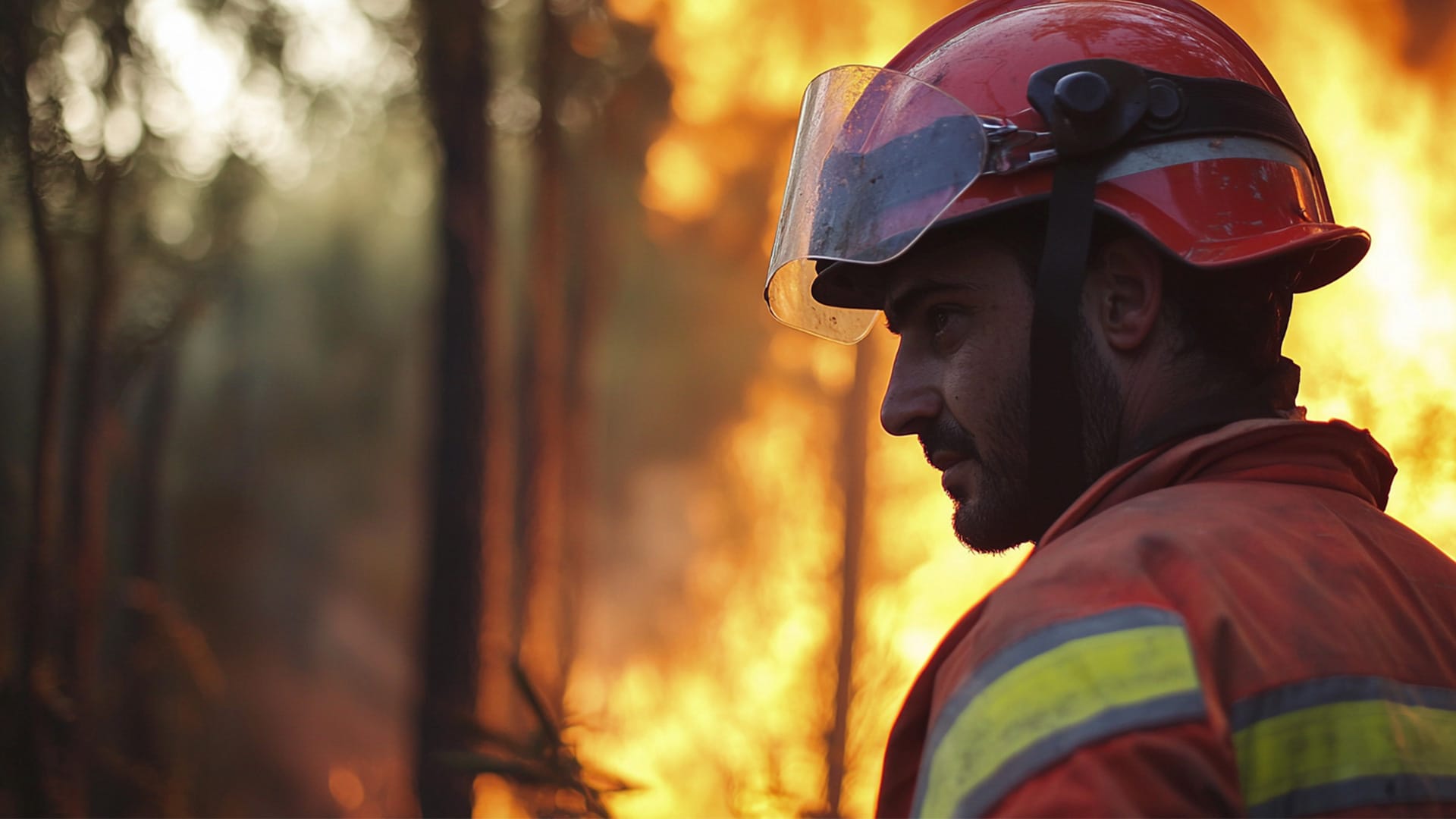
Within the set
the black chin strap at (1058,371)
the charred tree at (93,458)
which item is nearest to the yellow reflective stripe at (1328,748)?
the black chin strap at (1058,371)

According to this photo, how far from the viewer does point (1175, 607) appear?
1101 mm

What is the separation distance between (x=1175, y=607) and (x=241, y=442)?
24.6 metres

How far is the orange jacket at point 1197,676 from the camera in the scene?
0.97 m

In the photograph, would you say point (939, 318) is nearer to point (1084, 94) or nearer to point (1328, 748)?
point (1084, 94)

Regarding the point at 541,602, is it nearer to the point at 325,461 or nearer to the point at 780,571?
the point at 780,571

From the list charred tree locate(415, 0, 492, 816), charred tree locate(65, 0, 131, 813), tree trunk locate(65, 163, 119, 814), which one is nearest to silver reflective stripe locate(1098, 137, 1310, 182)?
charred tree locate(415, 0, 492, 816)

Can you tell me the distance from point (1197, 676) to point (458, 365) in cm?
756

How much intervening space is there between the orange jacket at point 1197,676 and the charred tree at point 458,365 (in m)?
6.85

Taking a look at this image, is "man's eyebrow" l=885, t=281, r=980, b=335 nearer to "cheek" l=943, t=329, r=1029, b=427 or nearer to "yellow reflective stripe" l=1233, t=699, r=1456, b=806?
"cheek" l=943, t=329, r=1029, b=427

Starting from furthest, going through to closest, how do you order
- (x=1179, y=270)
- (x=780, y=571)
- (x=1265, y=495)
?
(x=780, y=571)
(x=1179, y=270)
(x=1265, y=495)

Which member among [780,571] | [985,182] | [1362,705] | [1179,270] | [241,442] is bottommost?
[1362,705]

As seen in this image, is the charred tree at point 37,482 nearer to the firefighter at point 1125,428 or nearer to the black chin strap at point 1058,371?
the firefighter at point 1125,428

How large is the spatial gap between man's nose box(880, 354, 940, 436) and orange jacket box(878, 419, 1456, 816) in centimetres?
40

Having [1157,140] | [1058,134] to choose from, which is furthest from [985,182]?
[1157,140]
